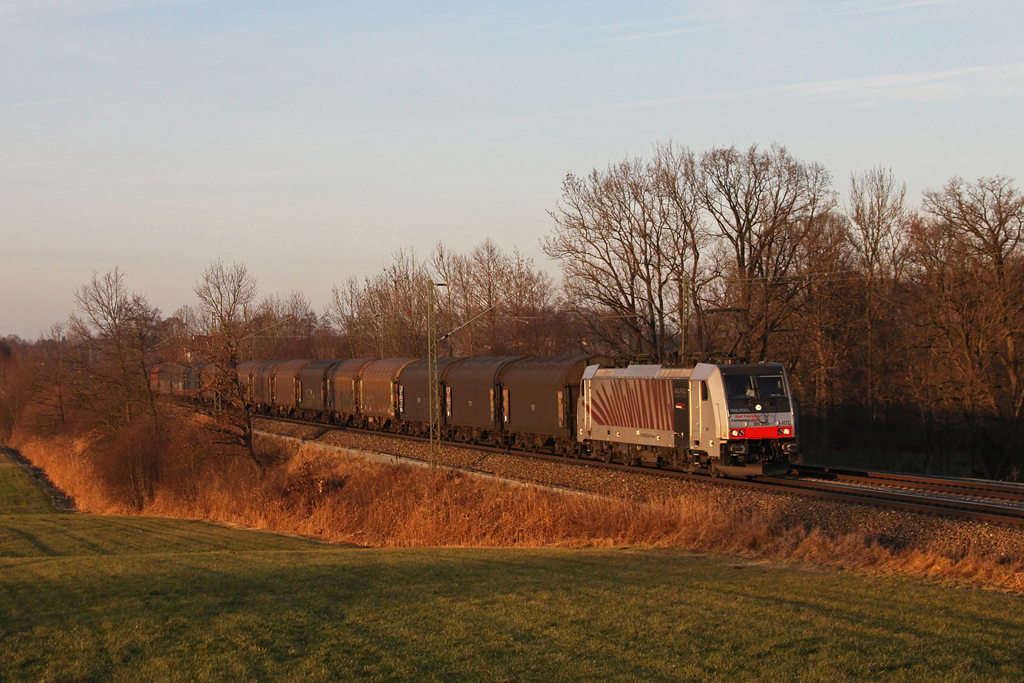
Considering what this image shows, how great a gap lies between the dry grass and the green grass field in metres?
1.52

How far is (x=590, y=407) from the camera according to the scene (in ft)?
88.7

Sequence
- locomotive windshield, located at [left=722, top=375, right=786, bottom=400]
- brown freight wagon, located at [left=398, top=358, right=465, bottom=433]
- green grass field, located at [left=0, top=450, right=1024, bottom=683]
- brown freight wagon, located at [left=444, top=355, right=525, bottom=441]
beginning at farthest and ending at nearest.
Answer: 1. brown freight wagon, located at [left=398, top=358, right=465, bottom=433]
2. brown freight wagon, located at [left=444, top=355, right=525, bottom=441]
3. locomotive windshield, located at [left=722, top=375, right=786, bottom=400]
4. green grass field, located at [left=0, top=450, right=1024, bottom=683]

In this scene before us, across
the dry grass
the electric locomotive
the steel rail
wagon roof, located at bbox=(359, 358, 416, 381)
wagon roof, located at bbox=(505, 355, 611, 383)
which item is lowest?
the dry grass

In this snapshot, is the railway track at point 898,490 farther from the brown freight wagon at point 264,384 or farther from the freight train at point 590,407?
the brown freight wagon at point 264,384

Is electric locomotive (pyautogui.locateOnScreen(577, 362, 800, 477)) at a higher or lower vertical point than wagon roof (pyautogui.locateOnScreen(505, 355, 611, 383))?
lower

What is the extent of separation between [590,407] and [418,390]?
39.4 ft

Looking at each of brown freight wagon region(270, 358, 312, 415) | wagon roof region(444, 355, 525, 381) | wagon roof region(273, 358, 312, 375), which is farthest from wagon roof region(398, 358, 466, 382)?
wagon roof region(273, 358, 312, 375)

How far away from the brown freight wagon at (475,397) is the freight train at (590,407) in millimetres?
52

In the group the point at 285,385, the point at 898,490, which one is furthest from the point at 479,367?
the point at 285,385

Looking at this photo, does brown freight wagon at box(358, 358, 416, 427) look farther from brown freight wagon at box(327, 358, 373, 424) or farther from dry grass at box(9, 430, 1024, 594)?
dry grass at box(9, 430, 1024, 594)

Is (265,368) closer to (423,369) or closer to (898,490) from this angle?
(423,369)

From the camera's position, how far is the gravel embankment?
14.0 metres

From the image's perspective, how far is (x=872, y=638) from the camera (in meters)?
8.24

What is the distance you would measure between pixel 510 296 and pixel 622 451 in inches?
1471
